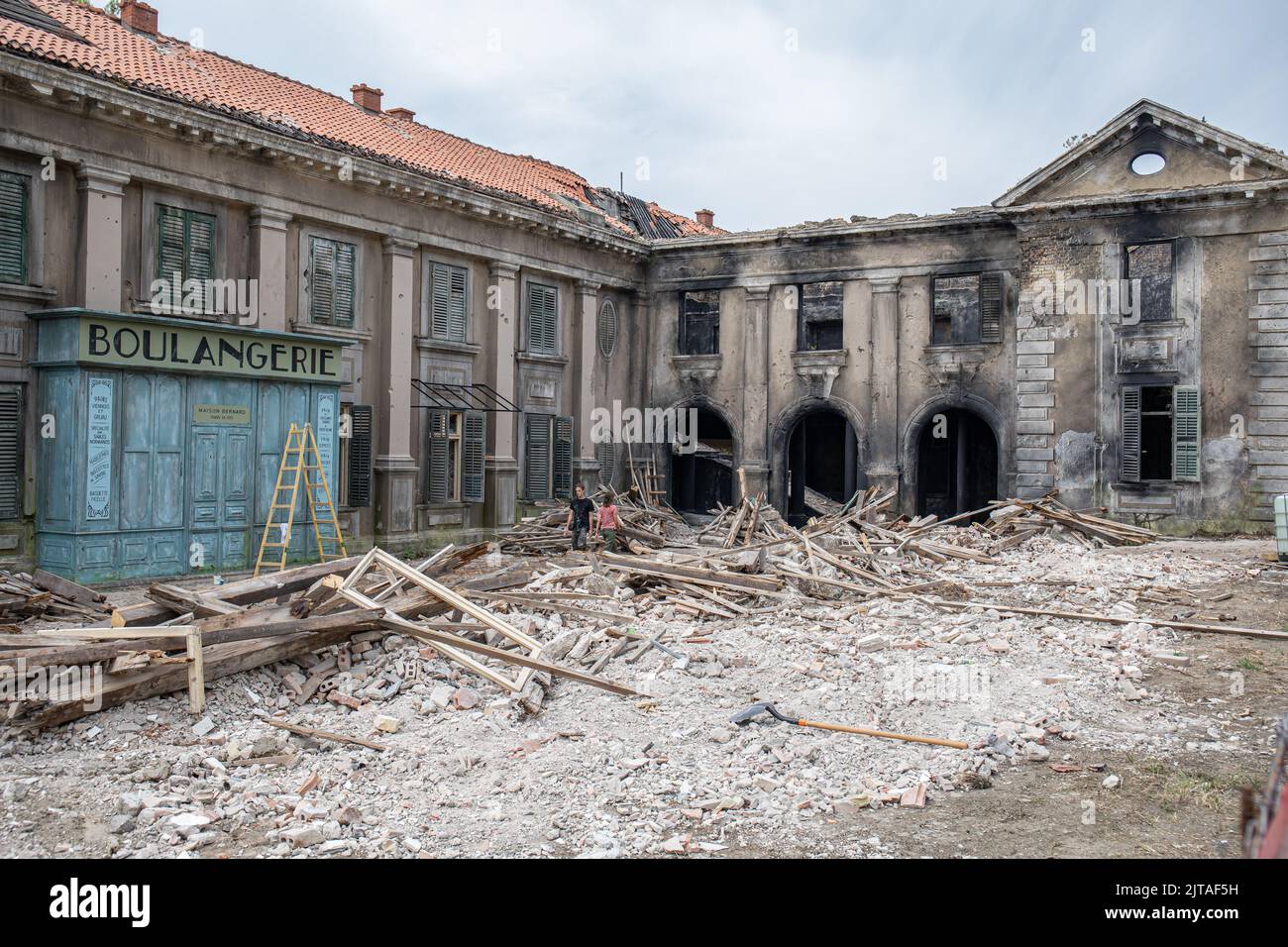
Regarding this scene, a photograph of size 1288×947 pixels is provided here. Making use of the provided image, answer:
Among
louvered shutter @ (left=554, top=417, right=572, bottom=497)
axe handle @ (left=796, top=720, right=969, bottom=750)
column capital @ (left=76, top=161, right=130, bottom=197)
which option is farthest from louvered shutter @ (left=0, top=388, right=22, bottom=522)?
axe handle @ (left=796, top=720, right=969, bottom=750)

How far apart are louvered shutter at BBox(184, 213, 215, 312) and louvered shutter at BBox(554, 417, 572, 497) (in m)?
8.59

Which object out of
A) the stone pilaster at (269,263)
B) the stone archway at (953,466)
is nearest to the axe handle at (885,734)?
the stone pilaster at (269,263)

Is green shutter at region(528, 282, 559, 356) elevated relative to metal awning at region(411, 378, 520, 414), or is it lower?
elevated

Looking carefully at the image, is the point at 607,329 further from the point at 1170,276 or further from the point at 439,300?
the point at 1170,276

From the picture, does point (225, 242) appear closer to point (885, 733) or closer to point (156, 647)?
point (156, 647)

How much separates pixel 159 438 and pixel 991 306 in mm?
16506

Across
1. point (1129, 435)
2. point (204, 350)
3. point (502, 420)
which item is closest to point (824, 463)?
point (1129, 435)

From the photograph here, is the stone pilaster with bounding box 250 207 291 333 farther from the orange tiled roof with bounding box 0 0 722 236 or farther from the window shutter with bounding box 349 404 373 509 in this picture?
the window shutter with bounding box 349 404 373 509

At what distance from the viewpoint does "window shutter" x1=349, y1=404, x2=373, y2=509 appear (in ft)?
61.6

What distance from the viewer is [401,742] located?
8.02 m

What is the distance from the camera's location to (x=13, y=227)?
14.2 metres

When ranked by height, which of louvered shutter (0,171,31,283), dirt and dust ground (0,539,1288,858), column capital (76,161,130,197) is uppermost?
column capital (76,161,130,197)

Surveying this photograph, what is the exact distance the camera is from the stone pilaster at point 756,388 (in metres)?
24.7
